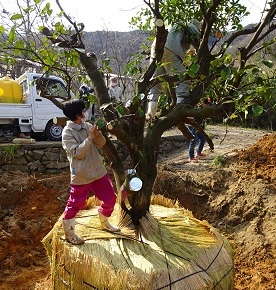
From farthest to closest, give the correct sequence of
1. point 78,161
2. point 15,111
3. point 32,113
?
point 32,113
point 15,111
point 78,161

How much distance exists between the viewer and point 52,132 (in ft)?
28.7

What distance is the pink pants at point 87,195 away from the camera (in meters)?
2.81

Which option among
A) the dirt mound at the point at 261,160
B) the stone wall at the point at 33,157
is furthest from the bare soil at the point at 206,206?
the stone wall at the point at 33,157

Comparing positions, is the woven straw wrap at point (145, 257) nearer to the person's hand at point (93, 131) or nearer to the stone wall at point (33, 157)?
the person's hand at point (93, 131)

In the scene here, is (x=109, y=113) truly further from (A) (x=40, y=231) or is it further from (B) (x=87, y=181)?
(A) (x=40, y=231)

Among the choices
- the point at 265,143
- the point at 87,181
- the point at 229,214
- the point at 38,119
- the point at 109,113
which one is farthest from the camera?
the point at 38,119

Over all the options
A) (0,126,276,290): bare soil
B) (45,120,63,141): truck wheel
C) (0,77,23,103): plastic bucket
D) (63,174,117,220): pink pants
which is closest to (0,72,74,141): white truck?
(45,120,63,141): truck wheel

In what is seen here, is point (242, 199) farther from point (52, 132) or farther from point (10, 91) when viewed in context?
point (10, 91)

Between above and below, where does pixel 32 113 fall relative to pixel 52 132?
above

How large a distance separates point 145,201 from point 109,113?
767 mm

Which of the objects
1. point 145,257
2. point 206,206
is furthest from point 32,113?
point 145,257

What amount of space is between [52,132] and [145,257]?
21.4 ft

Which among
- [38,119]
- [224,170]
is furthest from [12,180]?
[224,170]

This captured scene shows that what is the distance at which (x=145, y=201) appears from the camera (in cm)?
309
